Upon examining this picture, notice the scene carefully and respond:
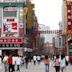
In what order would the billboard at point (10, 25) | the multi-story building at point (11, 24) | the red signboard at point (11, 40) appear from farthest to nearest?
1. the billboard at point (10, 25)
2. the multi-story building at point (11, 24)
3. the red signboard at point (11, 40)

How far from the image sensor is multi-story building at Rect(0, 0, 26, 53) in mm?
102812

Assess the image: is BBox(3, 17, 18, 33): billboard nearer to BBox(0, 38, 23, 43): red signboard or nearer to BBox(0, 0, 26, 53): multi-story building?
BBox(0, 0, 26, 53): multi-story building

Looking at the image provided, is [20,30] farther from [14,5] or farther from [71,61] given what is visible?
[71,61]

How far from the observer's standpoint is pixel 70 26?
353 ft

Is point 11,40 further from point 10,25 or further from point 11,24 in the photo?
point 11,24

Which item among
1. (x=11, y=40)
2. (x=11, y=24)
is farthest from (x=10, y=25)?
(x=11, y=40)

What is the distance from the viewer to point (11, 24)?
103438mm

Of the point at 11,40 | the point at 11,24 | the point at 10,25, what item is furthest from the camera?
the point at 11,24

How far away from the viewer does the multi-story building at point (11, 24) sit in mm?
102812

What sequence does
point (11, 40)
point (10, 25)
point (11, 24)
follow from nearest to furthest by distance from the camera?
point (11, 40) < point (10, 25) < point (11, 24)

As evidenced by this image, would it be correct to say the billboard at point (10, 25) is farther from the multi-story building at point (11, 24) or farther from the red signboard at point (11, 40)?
the red signboard at point (11, 40)

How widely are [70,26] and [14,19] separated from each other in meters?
15.6

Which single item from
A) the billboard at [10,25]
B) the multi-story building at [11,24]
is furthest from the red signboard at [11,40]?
the billboard at [10,25]

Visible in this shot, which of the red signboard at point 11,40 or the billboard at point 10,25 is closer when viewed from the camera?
the red signboard at point 11,40
